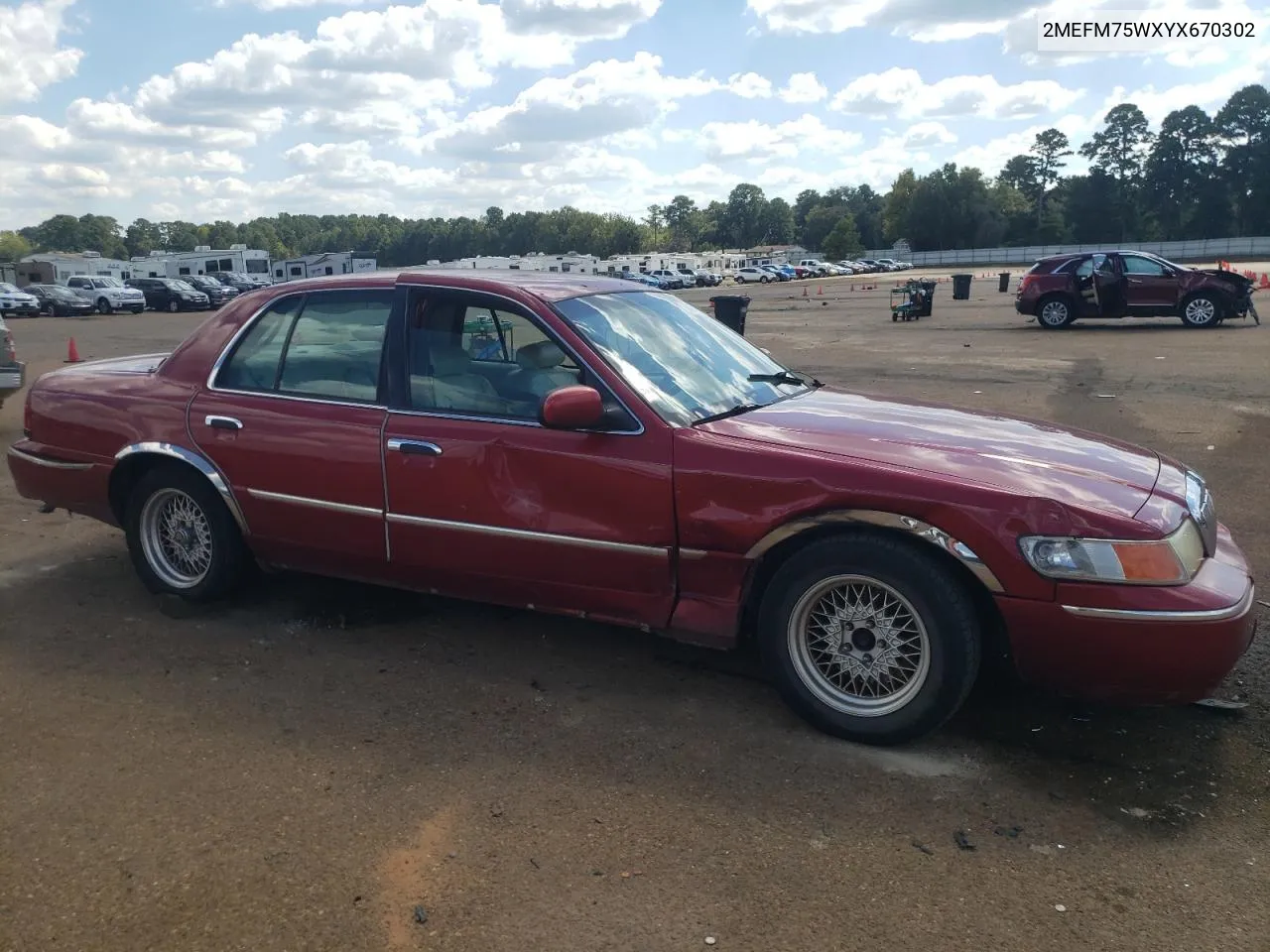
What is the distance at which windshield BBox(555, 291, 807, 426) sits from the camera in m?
4.02

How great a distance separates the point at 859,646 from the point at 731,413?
42.4 inches

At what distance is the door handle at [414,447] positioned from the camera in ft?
13.6

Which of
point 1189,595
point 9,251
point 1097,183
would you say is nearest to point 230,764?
point 1189,595

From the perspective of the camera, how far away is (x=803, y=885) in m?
2.82

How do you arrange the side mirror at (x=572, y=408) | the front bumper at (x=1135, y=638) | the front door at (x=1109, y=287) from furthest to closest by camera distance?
1. the front door at (x=1109, y=287)
2. the side mirror at (x=572, y=408)
3. the front bumper at (x=1135, y=638)

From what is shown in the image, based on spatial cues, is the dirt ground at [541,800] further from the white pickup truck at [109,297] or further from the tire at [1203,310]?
the white pickup truck at [109,297]

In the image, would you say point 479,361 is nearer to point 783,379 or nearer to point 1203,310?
point 783,379

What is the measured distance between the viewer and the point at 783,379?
4770 millimetres

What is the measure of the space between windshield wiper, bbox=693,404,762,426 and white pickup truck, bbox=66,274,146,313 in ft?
142

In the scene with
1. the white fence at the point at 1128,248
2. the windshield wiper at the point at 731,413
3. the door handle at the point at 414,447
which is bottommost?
the door handle at the point at 414,447

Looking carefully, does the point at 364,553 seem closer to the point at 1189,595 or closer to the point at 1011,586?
the point at 1011,586

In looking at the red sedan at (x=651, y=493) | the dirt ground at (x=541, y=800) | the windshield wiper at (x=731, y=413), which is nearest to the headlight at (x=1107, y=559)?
the red sedan at (x=651, y=493)

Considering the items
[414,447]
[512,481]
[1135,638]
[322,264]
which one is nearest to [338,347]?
[414,447]

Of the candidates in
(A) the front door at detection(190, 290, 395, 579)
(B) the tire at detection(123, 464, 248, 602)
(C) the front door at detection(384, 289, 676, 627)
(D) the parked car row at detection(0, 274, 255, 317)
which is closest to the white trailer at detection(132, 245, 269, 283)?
(D) the parked car row at detection(0, 274, 255, 317)
